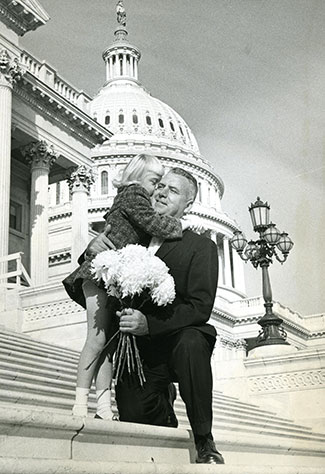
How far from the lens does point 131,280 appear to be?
4.21 metres

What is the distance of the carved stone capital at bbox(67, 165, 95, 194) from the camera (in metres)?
31.9

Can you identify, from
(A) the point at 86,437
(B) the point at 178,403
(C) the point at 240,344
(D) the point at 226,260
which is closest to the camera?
(A) the point at 86,437

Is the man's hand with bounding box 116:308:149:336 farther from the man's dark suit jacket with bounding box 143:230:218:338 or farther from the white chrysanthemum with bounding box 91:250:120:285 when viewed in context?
the white chrysanthemum with bounding box 91:250:120:285

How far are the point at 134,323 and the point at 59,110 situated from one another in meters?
26.8

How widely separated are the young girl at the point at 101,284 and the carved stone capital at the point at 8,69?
70.9ft

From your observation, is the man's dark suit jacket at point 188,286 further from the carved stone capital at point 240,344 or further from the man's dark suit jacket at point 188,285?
the carved stone capital at point 240,344

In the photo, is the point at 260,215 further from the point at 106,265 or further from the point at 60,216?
the point at 60,216

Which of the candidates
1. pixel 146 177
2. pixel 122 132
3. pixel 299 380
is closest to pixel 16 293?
pixel 299 380

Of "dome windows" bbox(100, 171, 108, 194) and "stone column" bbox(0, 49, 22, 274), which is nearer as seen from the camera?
"stone column" bbox(0, 49, 22, 274)

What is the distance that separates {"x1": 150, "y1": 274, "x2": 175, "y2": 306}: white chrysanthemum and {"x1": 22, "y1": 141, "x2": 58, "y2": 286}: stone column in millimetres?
24082

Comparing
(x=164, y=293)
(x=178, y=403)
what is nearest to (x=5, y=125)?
(x=178, y=403)

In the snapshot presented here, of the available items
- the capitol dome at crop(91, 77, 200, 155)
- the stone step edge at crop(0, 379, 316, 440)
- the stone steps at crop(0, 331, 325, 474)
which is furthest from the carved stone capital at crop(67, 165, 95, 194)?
the capitol dome at crop(91, 77, 200, 155)

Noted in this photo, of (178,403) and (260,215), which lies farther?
(260,215)

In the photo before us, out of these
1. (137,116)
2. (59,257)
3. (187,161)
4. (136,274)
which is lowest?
(136,274)
